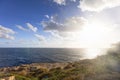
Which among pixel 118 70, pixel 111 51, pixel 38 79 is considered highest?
pixel 111 51

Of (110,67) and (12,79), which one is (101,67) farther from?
(12,79)

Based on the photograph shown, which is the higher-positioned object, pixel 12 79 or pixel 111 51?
Answer: pixel 111 51

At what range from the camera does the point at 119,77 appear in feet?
68.1

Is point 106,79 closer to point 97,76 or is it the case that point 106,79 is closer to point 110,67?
point 97,76

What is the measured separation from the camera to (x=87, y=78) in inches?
829

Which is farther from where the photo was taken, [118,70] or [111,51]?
[111,51]

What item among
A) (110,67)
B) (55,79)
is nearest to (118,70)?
(110,67)

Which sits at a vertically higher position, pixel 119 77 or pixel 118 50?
pixel 118 50

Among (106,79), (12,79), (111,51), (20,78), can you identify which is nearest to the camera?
(106,79)

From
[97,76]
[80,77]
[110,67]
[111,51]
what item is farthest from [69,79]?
[111,51]

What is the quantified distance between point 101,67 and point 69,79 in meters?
7.00

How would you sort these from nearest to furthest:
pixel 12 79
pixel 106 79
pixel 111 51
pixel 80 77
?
pixel 106 79
pixel 80 77
pixel 12 79
pixel 111 51

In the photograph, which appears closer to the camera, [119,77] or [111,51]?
[119,77]

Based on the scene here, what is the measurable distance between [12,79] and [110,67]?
15.3 m
